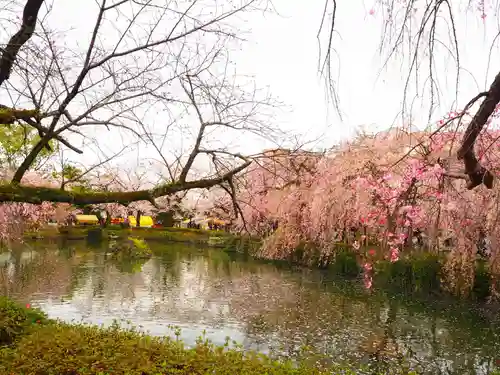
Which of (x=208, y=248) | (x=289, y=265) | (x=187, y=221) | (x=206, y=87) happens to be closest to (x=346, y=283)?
(x=289, y=265)

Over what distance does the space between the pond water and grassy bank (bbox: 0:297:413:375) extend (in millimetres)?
1985

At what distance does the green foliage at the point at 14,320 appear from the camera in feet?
20.6

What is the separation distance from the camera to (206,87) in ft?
15.1

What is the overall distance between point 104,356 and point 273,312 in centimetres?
633

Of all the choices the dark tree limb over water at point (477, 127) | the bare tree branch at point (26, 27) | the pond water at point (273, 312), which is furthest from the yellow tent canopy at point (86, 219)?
the dark tree limb over water at point (477, 127)

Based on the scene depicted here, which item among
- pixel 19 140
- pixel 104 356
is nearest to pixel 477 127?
pixel 104 356

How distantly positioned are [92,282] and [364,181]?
9007 millimetres

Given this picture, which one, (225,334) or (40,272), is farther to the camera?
(40,272)

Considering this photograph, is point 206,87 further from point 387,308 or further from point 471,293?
point 471,293

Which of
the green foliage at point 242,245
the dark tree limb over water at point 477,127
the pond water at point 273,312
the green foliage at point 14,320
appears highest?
the dark tree limb over water at point 477,127

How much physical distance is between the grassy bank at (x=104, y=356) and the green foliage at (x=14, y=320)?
1 cm

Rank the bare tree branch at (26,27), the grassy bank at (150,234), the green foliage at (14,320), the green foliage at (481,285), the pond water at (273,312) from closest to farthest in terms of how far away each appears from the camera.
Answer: the bare tree branch at (26,27) < the green foliage at (14,320) < the pond water at (273,312) < the green foliage at (481,285) < the grassy bank at (150,234)

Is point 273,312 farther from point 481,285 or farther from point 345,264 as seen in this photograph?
point 345,264

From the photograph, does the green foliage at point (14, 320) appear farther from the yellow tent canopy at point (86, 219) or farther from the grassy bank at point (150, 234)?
the yellow tent canopy at point (86, 219)
